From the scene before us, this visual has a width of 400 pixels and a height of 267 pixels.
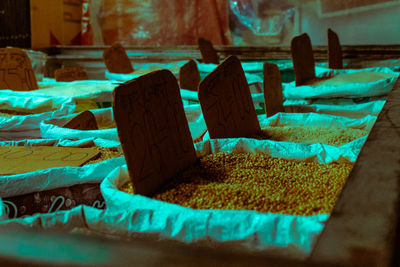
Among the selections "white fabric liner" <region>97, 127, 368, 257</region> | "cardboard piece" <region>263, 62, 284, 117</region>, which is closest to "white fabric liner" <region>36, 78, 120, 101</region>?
"cardboard piece" <region>263, 62, 284, 117</region>

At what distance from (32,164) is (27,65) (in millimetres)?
1318

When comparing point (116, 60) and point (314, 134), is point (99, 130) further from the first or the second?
point (116, 60)

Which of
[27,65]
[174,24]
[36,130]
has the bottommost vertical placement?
[36,130]

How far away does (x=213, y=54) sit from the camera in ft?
10.8

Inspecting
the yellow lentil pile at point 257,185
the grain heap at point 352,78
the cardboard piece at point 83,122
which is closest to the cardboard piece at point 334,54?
the grain heap at point 352,78

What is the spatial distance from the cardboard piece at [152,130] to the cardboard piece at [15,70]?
1.45 meters

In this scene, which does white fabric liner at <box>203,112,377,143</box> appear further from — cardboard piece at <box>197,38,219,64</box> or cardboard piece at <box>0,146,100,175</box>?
cardboard piece at <box>197,38,219,64</box>

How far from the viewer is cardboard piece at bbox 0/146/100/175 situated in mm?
1124

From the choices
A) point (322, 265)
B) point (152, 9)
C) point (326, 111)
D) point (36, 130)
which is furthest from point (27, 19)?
point (322, 265)

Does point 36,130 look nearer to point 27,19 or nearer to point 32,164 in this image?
point 32,164

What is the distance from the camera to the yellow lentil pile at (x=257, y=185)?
31.8 inches

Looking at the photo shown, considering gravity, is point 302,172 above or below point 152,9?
below

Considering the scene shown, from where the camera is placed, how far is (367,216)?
1.55ft

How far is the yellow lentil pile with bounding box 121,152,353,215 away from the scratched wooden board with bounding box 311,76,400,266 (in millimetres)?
147
